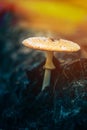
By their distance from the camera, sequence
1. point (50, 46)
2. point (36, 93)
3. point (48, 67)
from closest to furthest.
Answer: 1. point (50, 46)
2. point (48, 67)
3. point (36, 93)

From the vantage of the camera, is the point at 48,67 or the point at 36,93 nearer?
the point at 48,67

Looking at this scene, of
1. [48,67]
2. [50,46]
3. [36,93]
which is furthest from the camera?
[36,93]

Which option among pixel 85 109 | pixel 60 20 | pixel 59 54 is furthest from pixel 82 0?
pixel 85 109

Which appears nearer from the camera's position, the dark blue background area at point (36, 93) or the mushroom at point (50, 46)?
the mushroom at point (50, 46)

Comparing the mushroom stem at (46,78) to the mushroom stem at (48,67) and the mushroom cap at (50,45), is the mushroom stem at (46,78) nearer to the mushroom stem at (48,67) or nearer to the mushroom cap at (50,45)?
the mushroom stem at (48,67)

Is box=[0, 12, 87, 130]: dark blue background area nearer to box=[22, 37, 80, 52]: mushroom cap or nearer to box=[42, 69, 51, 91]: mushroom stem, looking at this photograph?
box=[42, 69, 51, 91]: mushroom stem

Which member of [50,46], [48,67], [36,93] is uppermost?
[50,46]

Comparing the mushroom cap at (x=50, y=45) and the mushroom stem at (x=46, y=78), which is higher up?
the mushroom cap at (x=50, y=45)

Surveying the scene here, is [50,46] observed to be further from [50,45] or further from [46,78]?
[46,78]

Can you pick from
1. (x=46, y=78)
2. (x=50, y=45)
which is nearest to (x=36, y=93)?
(x=46, y=78)

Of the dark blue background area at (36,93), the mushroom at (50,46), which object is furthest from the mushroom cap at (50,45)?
the dark blue background area at (36,93)

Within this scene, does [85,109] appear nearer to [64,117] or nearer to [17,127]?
[64,117]
